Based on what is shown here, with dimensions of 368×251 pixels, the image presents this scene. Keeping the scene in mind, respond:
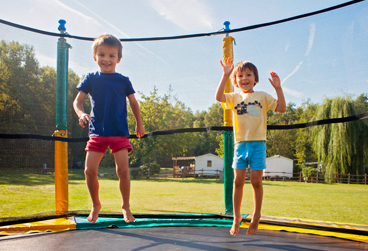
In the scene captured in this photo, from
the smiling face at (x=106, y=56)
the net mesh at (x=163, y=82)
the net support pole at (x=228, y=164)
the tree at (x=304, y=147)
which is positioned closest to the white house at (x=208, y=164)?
the net mesh at (x=163, y=82)

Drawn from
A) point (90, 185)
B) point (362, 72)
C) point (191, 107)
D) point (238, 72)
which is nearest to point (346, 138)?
A: point (362, 72)

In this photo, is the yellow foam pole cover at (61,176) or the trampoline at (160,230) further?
the yellow foam pole cover at (61,176)

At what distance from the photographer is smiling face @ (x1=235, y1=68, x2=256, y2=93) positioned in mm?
1993

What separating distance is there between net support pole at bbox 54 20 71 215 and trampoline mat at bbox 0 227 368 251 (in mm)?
529

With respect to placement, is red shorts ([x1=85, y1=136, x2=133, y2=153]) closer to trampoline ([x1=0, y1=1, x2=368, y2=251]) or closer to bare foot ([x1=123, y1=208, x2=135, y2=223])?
bare foot ([x1=123, y1=208, x2=135, y2=223])

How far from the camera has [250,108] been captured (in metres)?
1.97

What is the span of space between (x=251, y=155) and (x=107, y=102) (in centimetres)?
100

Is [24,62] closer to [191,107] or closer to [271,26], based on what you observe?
[191,107]

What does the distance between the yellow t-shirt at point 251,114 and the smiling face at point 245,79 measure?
45 millimetres

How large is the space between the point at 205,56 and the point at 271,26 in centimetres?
76

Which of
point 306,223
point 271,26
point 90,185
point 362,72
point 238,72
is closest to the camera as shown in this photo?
point 90,185

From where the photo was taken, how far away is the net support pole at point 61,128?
9.98ft

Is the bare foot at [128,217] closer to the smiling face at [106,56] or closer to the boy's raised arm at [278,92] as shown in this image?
the smiling face at [106,56]

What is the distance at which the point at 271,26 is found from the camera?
9.57ft
